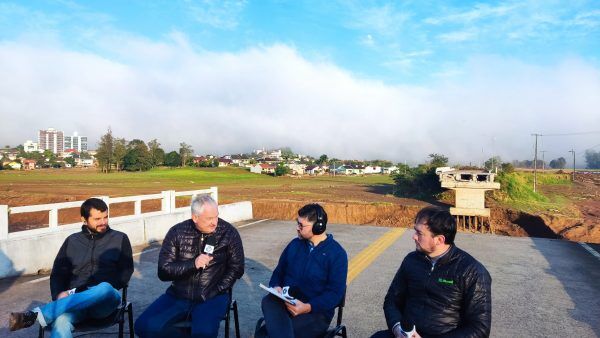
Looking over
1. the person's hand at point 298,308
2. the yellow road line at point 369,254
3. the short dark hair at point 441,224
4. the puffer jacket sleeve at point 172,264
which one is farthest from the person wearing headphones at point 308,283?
the yellow road line at point 369,254

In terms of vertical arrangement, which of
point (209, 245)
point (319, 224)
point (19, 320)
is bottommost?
point (19, 320)

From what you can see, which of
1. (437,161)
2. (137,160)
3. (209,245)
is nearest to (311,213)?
(209,245)

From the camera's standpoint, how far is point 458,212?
22688 millimetres

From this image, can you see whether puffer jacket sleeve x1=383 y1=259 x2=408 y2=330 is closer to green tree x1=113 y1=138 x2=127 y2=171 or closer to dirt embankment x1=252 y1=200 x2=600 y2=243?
dirt embankment x1=252 y1=200 x2=600 y2=243

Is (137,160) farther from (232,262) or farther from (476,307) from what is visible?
(476,307)

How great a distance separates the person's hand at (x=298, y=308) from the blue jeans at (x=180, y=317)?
67 cm

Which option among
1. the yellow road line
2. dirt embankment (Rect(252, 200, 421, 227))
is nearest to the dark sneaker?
the yellow road line

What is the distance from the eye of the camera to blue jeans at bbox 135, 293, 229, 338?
373 cm

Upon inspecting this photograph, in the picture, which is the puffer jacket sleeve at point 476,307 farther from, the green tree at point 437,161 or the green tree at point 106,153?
the green tree at point 106,153

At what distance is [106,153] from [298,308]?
108075 mm

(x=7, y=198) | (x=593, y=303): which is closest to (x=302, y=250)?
(x=593, y=303)

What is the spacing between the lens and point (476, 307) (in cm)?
305

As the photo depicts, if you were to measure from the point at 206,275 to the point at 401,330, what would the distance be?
1858 mm

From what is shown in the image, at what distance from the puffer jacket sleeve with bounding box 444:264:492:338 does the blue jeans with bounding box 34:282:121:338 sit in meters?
2.79
